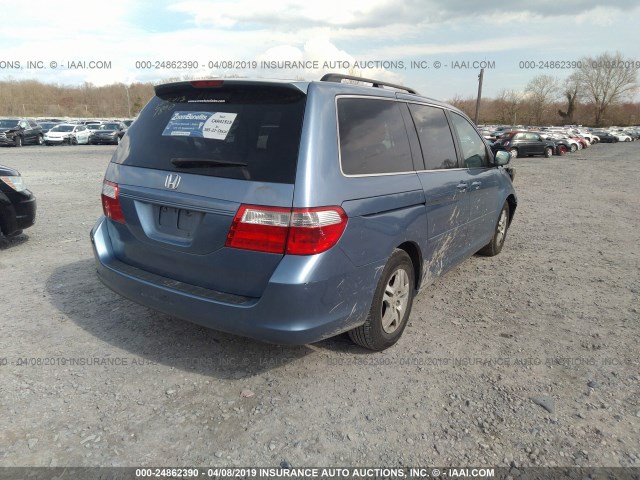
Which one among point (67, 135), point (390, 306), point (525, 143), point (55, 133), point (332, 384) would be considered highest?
point (525, 143)

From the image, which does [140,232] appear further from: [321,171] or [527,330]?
[527,330]

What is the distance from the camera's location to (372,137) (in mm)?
3105

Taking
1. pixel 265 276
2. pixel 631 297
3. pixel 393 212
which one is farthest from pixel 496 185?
pixel 265 276

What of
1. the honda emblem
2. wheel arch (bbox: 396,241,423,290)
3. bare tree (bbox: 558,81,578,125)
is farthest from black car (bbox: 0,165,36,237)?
bare tree (bbox: 558,81,578,125)

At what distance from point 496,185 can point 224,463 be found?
416 centimetres

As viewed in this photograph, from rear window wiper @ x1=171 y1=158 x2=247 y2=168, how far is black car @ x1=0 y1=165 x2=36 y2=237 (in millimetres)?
3711

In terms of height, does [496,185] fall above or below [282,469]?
above

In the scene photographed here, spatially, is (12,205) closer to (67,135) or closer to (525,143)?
(525,143)

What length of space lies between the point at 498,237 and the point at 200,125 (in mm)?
4240

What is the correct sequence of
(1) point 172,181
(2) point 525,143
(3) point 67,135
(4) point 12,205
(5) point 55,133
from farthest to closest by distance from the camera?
(3) point 67,135, (5) point 55,133, (2) point 525,143, (4) point 12,205, (1) point 172,181

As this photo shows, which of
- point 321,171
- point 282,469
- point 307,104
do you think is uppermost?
point 307,104

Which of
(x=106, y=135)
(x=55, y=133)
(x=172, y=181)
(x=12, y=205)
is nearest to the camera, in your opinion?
(x=172, y=181)

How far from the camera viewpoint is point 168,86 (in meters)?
3.18

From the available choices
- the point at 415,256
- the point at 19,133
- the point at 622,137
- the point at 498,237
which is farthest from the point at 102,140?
the point at 622,137
